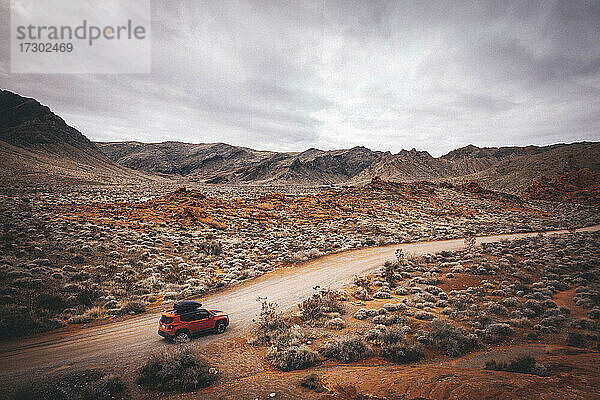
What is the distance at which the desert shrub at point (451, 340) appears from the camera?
832cm

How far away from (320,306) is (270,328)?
2.93 metres

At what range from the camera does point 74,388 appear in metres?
6.79

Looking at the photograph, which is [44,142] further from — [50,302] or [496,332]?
[496,332]

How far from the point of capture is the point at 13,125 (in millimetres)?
122125

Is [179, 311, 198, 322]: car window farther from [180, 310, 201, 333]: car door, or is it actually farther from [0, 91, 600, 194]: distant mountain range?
[0, 91, 600, 194]: distant mountain range

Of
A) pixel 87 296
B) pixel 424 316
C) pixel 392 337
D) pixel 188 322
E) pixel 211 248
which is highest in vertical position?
pixel 211 248

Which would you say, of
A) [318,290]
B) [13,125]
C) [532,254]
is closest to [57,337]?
[318,290]

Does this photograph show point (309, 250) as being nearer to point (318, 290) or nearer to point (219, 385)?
point (318, 290)

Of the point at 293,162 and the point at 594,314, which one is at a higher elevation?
the point at 293,162

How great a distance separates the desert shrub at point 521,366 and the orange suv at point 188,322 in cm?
948

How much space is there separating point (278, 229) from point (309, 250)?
8.99 m

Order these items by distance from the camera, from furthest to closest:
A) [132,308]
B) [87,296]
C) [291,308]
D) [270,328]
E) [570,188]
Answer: [570,188] < [291,308] < [87,296] < [132,308] < [270,328]

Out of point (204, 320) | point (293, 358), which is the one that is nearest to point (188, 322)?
point (204, 320)

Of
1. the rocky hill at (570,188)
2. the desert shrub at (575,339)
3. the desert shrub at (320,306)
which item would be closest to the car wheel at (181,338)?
the desert shrub at (320,306)
